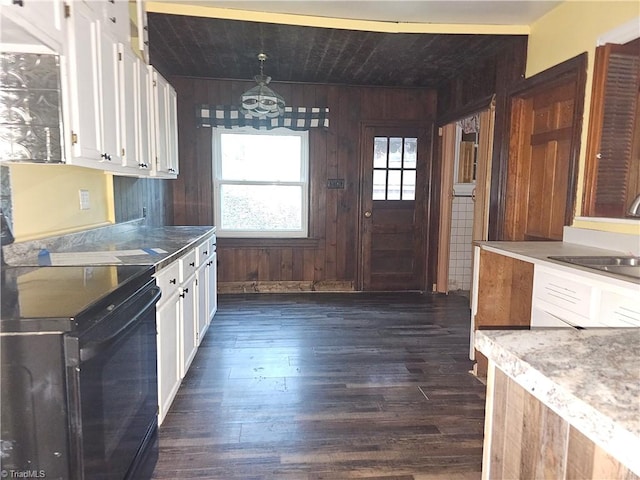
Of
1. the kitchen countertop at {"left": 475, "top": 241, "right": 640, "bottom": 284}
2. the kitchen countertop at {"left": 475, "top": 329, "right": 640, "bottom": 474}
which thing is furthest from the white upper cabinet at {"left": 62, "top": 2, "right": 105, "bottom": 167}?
the kitchen countertop at {"left": 475, "top": 241, "right": 640, "bottom": 284}

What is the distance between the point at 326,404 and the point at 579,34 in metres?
2.77

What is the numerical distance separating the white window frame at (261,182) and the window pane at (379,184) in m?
0.82

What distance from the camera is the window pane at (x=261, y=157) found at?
4672 mm

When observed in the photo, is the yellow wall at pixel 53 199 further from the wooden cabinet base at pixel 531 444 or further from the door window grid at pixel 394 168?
the door window grid at pixel 394 168

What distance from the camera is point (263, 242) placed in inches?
186

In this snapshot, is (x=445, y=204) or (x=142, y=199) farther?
(x=445, y=204)

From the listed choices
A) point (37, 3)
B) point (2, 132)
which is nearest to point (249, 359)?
point (2, 132)

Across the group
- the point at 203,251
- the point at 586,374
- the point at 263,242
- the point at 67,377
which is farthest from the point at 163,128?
the point at 586,374

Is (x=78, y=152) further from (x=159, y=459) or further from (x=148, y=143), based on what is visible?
(x=159, y=459)

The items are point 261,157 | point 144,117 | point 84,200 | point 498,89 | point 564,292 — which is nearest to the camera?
point 564,292

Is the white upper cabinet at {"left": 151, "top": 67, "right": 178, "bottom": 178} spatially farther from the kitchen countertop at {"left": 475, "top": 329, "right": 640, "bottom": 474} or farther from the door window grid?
the kitchen countertop at {"left": 475, "top": 329, "right": 640, "bottom": 474}

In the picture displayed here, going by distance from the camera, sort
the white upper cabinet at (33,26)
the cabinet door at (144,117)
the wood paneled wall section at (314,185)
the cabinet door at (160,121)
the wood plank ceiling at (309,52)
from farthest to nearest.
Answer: the wood paneled wall section at (314,185) → the wood plank ceiling at (309,52) → the cabinet door at (160,121) → the cabinet door at (144,117) → the white upper cabinet at (33,26)

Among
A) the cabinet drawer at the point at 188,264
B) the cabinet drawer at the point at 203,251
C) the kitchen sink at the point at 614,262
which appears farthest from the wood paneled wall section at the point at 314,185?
the kitchen sink at the point at 614,262

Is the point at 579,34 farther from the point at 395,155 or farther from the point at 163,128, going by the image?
the point at 163,128
